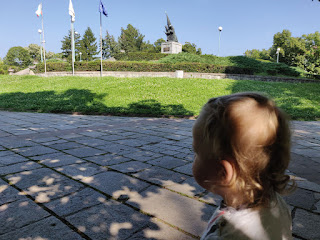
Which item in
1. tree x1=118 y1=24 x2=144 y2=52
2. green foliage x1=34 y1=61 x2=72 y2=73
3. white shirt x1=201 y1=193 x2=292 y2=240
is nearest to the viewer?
white shirt x1=201 y1=193 x2=292 y2=240

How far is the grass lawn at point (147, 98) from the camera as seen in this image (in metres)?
9.16

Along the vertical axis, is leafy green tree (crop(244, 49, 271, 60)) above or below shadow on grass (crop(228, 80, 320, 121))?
above

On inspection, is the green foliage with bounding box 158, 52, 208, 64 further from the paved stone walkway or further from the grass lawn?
the paved stone walkway

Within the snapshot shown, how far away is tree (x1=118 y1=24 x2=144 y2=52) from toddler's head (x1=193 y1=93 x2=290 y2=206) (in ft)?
208

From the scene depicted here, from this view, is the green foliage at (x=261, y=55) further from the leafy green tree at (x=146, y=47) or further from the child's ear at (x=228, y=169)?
the child's ear at (x=228, y=169)

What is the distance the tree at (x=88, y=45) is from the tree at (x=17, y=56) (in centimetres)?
3034

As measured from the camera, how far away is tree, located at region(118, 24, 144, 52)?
62469 millimetres

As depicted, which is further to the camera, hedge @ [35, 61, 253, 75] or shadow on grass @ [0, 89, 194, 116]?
hedge @ [35, 61, 253, 75]

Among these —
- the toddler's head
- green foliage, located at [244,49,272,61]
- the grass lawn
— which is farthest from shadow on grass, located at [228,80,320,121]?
green foliage, located at [244,49,272,61]

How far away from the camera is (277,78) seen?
1936 centimetres

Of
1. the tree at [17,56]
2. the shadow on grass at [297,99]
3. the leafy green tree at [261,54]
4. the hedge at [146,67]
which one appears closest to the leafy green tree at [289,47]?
the leafy green tree at [261,54]

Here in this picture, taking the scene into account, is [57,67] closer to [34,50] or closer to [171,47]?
[171,47]

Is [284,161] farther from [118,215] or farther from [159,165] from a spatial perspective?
[159,165]

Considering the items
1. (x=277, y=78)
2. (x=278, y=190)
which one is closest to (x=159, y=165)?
(x=278, y=190)
